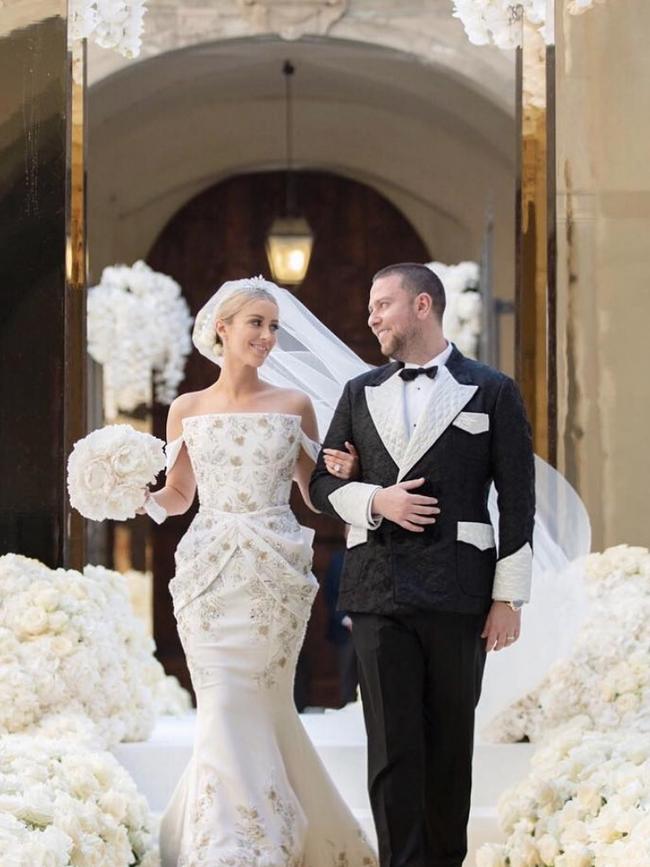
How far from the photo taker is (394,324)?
205 inches

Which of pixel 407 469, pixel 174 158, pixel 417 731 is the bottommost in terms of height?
pixel 417 731

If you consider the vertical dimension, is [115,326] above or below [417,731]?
above

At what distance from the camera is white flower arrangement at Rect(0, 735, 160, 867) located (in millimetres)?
4820

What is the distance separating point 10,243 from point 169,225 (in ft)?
25.7

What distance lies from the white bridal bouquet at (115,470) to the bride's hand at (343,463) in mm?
763

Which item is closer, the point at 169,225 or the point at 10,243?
the point at 10,243

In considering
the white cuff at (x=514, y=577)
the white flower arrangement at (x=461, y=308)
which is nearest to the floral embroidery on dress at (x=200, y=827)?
the white cuff at (x=514, y=577)

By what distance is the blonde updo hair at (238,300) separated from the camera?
226 inches

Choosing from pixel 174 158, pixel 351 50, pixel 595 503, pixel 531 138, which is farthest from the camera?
pixel 174 158

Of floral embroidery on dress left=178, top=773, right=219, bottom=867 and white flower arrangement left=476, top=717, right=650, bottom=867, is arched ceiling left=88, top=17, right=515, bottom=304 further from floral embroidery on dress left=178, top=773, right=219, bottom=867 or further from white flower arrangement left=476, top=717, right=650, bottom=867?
floral embroidery on dress left=178, top=773, right=219, bottom=867

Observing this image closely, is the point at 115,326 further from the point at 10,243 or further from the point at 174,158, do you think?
the point at 10,243

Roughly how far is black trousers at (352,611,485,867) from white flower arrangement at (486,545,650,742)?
1.44 meters

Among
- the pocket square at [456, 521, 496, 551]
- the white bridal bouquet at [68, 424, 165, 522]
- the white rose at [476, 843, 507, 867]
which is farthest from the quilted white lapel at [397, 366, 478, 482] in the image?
the white rose at [476, 843, 507, 867]

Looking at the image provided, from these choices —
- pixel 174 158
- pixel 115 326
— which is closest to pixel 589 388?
pixel 115 326
